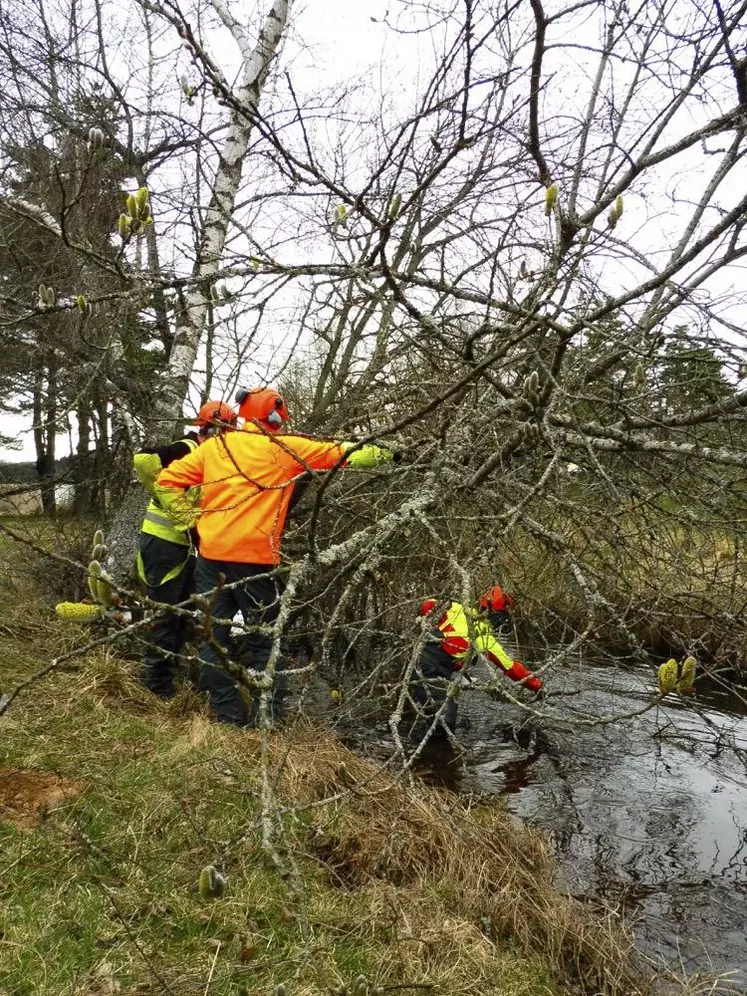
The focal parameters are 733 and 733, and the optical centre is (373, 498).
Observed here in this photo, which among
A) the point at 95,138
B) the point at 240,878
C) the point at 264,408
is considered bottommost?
the point at 240,878

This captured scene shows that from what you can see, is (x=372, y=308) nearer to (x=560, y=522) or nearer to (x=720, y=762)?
(x=560, y=522)

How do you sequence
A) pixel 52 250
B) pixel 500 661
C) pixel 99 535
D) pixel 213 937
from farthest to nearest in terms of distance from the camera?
pixel 52 250, pixel 500 661, pixel 213 937, pixel 99 535

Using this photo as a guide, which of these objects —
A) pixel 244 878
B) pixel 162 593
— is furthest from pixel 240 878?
pixel 162 593

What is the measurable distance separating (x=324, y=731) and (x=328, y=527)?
1.45m

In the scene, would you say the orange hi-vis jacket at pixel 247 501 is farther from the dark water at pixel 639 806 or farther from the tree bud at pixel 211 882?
the tree bud at pixel 211 882

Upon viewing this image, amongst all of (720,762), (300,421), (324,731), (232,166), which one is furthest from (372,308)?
(720,762)

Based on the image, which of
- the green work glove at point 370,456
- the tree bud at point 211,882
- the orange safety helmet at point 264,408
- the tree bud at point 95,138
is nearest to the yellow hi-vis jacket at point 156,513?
the orange safety helmet at point 264,408

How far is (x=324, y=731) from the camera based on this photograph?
4.54m

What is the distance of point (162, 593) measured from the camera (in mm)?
4945

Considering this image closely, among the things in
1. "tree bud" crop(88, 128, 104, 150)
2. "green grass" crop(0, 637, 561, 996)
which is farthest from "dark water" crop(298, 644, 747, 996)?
"tree bud" crop(88, 128, 104, 150)

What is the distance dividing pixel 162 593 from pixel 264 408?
1671 mm

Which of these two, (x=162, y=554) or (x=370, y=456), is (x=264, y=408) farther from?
(x=162, y=554)

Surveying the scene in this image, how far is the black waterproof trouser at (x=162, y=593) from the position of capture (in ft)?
15.9

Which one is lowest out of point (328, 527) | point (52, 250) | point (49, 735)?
Result: point (49, 735)
